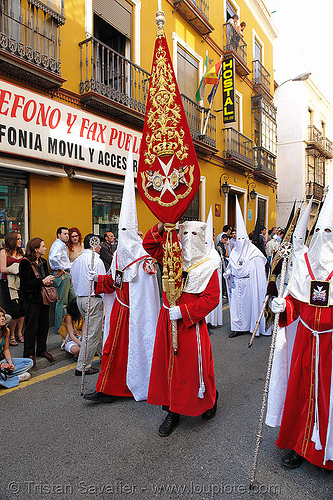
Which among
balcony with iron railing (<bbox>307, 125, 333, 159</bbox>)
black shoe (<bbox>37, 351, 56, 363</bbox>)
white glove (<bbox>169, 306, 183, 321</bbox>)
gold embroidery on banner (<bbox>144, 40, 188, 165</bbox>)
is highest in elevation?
balcony with iron railing (<bbox>307, 125, 333, 159</bbox>)

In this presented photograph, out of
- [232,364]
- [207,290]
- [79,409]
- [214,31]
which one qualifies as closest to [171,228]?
[207,290]

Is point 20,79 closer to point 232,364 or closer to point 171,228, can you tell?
point 171,228

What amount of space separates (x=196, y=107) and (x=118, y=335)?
10399 millimetres

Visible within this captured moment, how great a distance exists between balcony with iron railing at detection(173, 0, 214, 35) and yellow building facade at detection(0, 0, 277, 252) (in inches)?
1.4

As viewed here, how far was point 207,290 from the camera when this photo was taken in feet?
10.4

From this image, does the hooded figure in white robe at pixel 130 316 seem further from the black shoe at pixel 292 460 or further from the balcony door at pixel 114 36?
the balcony door at pixel 114 36

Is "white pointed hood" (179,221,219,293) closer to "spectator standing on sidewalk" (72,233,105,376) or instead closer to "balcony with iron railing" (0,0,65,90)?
"spectator standing on sidewalk" (72,233,105,376)

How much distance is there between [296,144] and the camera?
23250 mm

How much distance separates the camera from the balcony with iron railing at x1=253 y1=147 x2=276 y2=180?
16.8m

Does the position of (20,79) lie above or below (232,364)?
above

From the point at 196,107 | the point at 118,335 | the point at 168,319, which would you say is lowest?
the point at 118,335

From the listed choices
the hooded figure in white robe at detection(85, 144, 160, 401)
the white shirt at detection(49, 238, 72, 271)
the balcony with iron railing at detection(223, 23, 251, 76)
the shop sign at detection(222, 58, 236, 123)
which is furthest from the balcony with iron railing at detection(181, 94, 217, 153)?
the hooded figure in white robe at detection(85, 144, 160, 401)

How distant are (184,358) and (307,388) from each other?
1004mm

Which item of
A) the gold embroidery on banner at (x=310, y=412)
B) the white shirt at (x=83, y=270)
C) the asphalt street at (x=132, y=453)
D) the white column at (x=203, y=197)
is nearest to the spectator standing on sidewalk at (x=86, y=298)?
the white shirt at (x=83, y=270)
